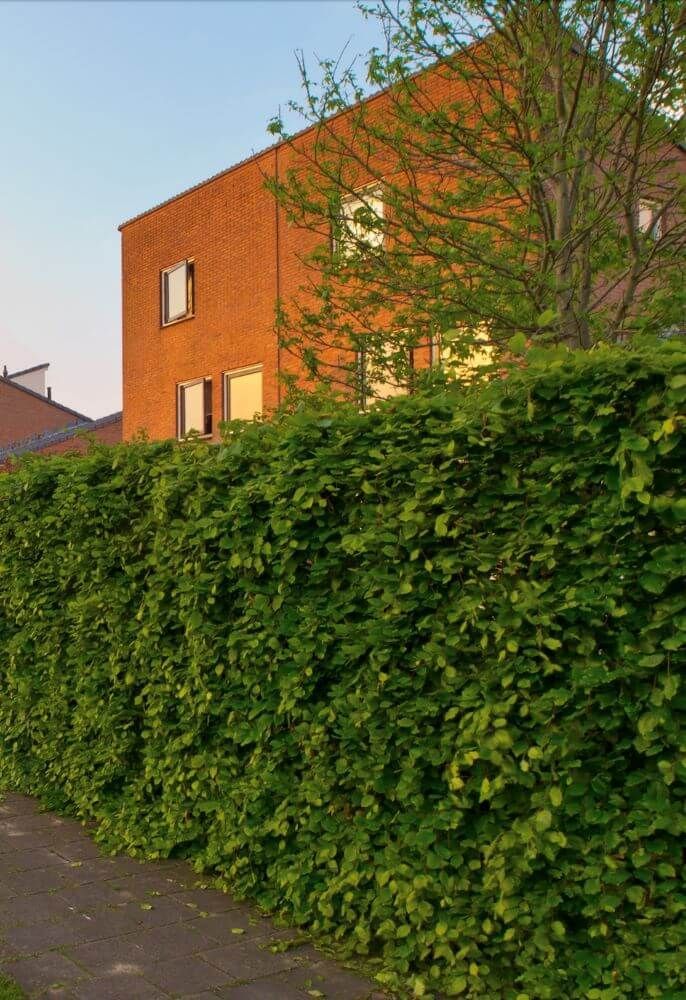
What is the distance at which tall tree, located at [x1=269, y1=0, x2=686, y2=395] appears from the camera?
22.3 feet

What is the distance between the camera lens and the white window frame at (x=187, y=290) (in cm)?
2112

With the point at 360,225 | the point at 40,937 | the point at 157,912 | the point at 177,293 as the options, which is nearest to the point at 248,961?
the point at 157,912

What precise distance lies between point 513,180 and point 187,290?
14985mm

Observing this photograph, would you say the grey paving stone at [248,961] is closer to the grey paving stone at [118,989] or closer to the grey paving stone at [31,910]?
the grey paving stone at [118,989]

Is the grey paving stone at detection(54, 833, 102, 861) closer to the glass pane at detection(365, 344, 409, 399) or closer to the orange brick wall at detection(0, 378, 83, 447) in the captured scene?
the glass pane at detection(365, 344, 409, 399)

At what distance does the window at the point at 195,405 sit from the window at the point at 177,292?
5.47ft

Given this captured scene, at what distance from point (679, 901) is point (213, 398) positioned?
59.6ft

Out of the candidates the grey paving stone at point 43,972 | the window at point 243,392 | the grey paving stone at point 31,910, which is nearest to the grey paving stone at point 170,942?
the grey paving stone at point 43,972

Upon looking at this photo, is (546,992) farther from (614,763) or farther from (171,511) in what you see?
(171,511)

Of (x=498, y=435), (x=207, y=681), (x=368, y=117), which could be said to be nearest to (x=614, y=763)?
(x=498, y=435)

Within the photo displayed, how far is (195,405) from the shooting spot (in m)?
21.0

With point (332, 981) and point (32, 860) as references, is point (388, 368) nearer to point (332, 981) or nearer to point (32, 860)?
point (32, 860)

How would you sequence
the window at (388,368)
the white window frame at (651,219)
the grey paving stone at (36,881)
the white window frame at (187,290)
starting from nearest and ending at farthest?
the grey paving stone at (36,881) < the white window frame at (651,219) < the window at (388,368) < the white window frame at (187,290)

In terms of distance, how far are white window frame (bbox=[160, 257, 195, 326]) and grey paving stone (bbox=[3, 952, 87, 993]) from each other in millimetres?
18257
